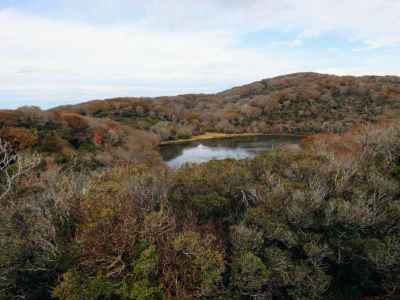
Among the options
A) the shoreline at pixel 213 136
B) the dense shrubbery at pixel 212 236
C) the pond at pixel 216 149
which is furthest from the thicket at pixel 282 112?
the dense shrubbery at pixel 212 236

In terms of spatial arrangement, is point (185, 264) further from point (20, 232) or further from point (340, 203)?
point (340, 203)

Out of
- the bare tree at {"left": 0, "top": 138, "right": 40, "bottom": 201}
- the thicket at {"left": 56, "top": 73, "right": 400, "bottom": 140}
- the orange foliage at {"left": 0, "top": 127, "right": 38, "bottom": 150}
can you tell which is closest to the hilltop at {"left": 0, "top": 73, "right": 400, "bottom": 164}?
the thicket at {"left": 56, "top": 73, "right": 400, "bottom": 140}

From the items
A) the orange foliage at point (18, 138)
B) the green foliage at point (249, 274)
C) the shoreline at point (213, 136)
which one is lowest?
the shoreline at point (213, 136)

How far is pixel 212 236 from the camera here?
8.06m

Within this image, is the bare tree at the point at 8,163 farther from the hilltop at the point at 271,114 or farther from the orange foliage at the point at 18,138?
the hilltop at the point at 271,114

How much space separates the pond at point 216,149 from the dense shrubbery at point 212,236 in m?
31.9

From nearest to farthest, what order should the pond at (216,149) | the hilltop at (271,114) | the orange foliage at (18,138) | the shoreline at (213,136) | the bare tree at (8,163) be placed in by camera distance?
the bare tree at (8,163), the orange foliage at (18,138), the pond at (216,149), the hilltop at (271,114), the shoreline at (213,136)

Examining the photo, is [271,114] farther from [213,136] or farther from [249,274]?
[249,274]

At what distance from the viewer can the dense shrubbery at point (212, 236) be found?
23.0ft

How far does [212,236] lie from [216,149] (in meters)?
47.7

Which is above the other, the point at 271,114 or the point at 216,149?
the point at 271,114

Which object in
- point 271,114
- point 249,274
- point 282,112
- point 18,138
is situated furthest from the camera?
point 271,114

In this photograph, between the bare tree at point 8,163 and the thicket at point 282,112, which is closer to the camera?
the bare tree at point 8,163

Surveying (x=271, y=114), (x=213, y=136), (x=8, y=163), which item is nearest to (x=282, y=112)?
(x=271, y=114)
